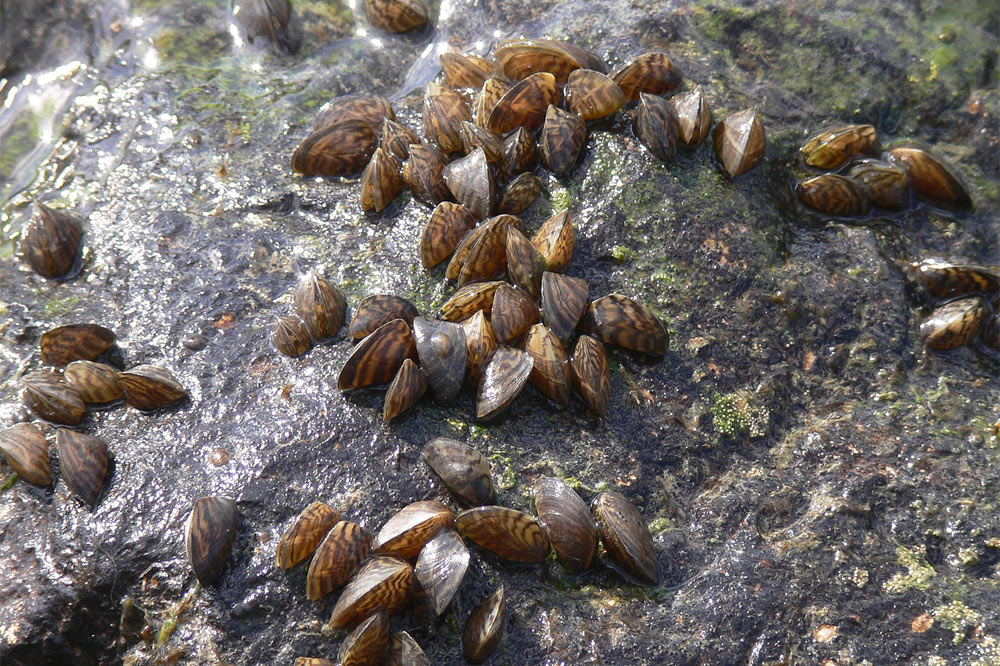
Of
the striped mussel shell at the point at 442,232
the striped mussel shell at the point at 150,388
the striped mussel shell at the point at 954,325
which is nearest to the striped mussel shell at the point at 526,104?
the striped mussel shell at the point at 442,232

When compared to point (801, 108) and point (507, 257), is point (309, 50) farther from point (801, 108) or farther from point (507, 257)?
point (801, 108)

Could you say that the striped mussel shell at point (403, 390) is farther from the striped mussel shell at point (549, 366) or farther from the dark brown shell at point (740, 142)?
the dark brown shell at point (740, 142)

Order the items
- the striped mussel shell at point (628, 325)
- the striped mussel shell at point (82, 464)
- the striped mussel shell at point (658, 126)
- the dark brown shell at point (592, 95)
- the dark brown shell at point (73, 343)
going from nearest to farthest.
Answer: the striped mussel shell at point (82, 464) < the striped mussel shell at point (628, 325) < the dark brown shell at point (73, 343) < the striped mussel shell at point (658, 126) < the dark brown shell at point (592, 95)

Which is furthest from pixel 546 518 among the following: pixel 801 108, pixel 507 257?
pixel 801 108

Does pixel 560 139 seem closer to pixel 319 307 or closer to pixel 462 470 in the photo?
pixel 319 307

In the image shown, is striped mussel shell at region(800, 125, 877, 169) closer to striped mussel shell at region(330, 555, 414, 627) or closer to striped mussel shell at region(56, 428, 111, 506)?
striped mussel shell at region(330, 555, 414, 627)

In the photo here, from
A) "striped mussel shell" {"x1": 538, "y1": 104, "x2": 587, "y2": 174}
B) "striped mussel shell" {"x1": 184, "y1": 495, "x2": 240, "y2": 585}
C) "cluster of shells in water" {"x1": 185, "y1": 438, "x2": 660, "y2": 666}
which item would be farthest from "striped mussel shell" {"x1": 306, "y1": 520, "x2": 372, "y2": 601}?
"striped mussel shell" {"x1": 538, "y1": 104, "x2": 587, "y2": 174}

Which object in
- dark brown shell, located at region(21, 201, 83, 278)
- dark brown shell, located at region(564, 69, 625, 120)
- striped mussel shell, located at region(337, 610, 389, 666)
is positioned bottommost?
striped mussel shell, located at region(337, 610, 389, 666)
